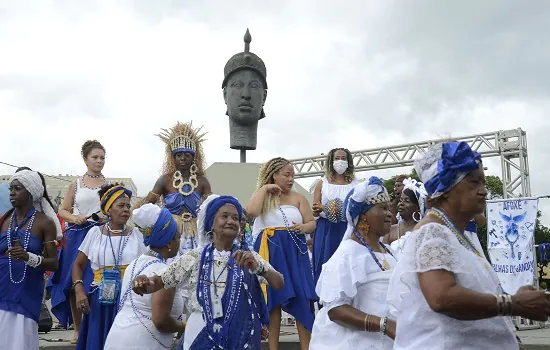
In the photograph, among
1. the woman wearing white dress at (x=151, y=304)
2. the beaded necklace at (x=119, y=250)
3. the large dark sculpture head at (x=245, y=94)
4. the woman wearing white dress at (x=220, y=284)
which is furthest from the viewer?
the large dark sculpture head at (x=245, y=94)

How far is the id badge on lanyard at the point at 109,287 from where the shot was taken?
18.4 feet

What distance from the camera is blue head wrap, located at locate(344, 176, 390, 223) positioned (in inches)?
159

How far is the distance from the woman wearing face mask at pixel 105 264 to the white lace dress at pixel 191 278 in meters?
1.87

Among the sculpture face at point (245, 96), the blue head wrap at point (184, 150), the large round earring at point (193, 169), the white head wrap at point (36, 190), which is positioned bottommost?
the white head wrap at point (36, 190)

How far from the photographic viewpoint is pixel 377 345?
12.1 ft

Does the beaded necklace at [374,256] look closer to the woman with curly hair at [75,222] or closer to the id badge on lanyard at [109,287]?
the id badge on lanyard at [109,287]

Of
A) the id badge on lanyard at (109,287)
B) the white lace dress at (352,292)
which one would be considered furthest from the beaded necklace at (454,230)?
the id badge on lanyard at (109,287)

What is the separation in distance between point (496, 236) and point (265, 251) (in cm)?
712

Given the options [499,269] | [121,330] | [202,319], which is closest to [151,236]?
[121,330]

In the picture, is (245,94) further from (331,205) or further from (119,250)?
(119,250)

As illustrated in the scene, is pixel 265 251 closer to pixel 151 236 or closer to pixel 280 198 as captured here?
pixel 280 198

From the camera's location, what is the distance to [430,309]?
8.82 ft

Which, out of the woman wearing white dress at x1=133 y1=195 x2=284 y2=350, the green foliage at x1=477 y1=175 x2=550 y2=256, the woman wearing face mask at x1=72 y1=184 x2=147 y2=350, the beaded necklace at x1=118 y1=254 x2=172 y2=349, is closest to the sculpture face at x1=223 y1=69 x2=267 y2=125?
the woman wearing face mask at x1=72 y1=184 x2=147 y2=350

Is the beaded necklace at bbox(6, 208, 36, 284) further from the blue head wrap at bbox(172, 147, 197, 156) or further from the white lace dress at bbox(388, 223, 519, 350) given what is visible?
the white lace dress at bbox(388, 223, 519, 350)
